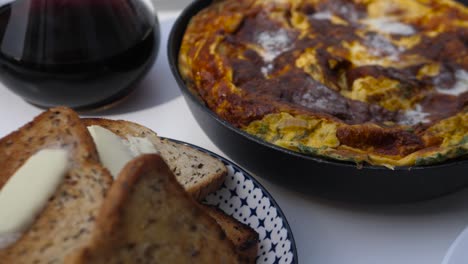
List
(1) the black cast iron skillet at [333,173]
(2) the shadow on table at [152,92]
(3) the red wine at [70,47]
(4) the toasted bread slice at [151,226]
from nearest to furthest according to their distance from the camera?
(4) the toasted bread slice at [151,226] → (1) the black cast iron skillet at [333,173] → (3) the red wine at [70,47] → (2) the shadow on table at [152,92]

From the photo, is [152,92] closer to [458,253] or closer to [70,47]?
[70,47]

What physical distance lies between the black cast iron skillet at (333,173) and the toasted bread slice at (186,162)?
75 millimetres

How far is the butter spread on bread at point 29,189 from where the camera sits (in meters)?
0.90

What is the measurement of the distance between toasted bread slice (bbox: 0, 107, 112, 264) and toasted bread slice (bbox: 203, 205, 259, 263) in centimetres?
29

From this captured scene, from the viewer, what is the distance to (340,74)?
5.19 feet

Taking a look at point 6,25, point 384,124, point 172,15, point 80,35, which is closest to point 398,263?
point 384,124

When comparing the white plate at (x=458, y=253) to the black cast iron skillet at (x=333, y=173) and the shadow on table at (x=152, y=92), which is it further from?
the shadow on table at (x=152, y=92)

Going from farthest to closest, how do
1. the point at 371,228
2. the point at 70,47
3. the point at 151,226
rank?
the point at 70,47, the point at 371,228, the point at 151,226

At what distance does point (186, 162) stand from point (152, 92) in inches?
21.4

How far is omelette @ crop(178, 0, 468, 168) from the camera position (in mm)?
1283

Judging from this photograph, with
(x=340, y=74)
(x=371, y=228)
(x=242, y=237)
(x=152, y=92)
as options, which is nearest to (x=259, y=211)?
(x=242, y=237)

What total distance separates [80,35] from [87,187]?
627mm

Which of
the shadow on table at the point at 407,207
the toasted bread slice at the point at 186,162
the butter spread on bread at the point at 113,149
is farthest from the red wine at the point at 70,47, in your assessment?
the shadow on table at the point at 407,207

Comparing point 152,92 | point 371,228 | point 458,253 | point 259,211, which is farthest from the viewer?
point 152,92
